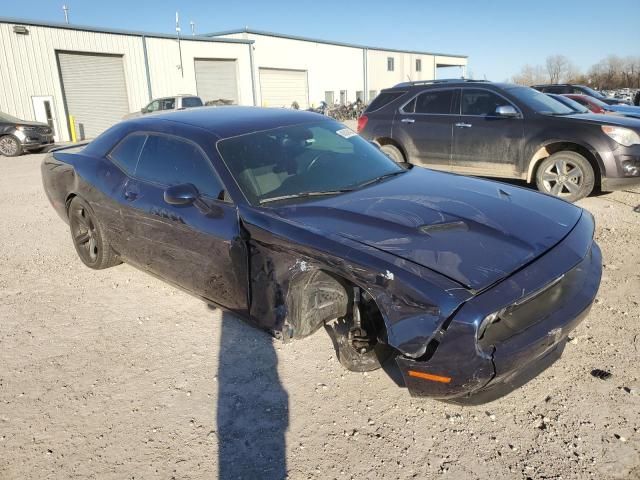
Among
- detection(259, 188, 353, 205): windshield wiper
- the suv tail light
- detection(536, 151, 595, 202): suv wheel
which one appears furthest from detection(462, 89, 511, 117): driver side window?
detection(259, 188, 353, 205): windshield wiper

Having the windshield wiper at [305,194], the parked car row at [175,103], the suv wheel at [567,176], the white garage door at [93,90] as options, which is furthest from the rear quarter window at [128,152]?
the white garage door at [93,90]

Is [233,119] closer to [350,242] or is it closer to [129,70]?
[350,242]

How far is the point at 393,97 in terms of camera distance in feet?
26.9

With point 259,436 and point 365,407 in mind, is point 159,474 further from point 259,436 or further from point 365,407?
point 365,407

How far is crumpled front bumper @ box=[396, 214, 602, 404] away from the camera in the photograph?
82.6 inches

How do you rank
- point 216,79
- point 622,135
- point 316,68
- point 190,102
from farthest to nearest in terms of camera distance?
point 316,68
point 216,79
point 190,102
point 622,135

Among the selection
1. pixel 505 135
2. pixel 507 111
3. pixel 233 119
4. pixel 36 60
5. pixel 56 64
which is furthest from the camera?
pixel 56 64

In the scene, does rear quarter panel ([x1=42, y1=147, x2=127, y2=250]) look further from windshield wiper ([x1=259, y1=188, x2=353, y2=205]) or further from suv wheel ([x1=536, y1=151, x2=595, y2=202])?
suv wheel ([x1=536, y1=151, x2=595, y2=202])

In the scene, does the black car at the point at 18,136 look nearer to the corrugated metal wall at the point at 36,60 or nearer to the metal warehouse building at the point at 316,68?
the corrugated metal wall at the point at 36,60

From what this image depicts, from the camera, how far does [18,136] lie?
15695mm

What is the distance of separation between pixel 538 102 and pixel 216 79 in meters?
25.5

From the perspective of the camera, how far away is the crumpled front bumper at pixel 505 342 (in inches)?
82.6

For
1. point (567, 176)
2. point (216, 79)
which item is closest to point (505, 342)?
point (567, 176)

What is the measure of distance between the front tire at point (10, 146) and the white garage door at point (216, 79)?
13.7 m
